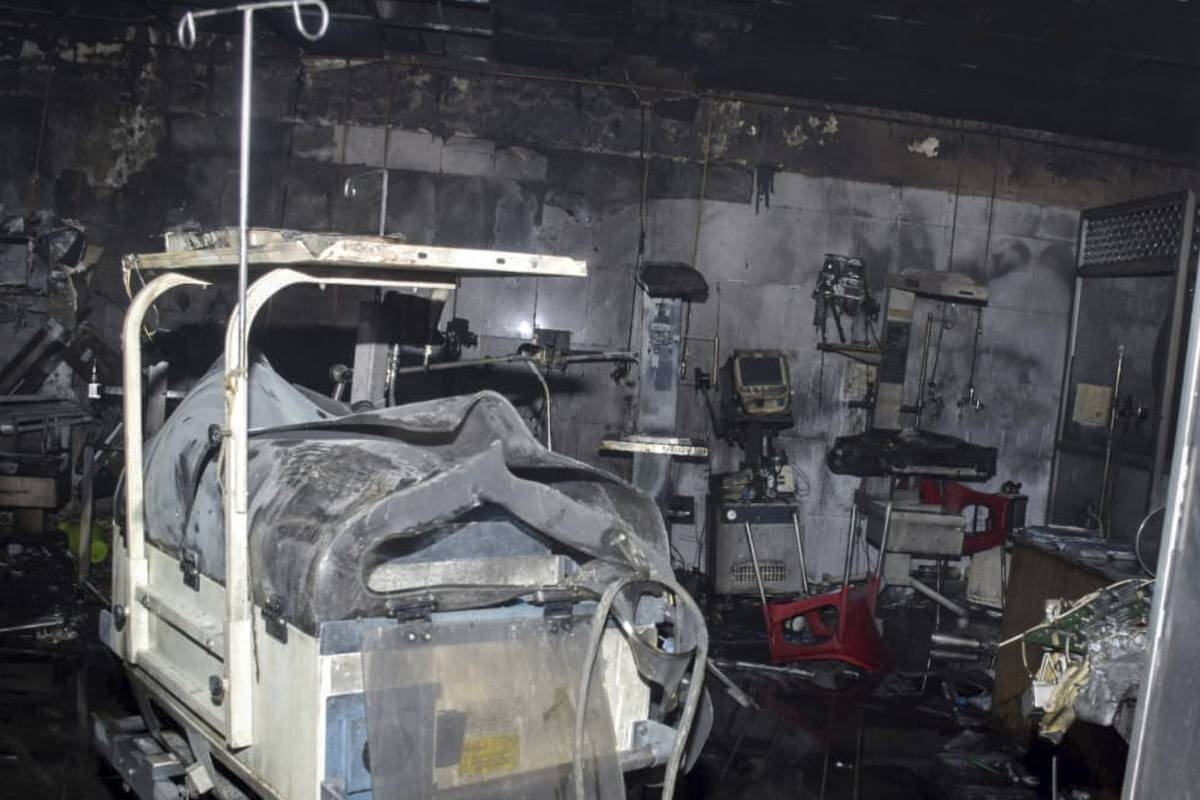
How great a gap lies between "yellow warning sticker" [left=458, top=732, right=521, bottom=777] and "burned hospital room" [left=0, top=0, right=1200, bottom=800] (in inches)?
56.4

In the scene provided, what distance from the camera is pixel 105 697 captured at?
4.76 meters

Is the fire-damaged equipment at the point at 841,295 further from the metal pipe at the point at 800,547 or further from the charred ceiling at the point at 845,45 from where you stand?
the metal pipe at the point at 800,547

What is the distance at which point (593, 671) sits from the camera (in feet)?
7.61

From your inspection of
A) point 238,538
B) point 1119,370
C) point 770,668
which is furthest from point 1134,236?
point 238,538

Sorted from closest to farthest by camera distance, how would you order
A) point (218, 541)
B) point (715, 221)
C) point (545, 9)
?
point (218, 541) < point (545, 9) < point (715, 221)

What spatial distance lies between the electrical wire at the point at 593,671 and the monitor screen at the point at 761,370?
445 cm

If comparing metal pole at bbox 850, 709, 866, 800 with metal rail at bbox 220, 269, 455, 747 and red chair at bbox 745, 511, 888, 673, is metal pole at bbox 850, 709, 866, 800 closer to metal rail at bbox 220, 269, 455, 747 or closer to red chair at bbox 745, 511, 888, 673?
red chair at bbox 745, 511, 888, 673

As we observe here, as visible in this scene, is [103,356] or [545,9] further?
[103,356]

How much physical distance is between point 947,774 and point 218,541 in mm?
3613

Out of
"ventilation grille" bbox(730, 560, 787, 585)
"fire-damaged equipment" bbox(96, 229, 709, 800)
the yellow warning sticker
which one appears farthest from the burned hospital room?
the yellow warning sticker

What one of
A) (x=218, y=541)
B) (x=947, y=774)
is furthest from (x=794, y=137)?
(x=218, y=541)

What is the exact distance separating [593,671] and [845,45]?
508 cm

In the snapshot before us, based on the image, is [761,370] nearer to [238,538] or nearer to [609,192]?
[609,192]

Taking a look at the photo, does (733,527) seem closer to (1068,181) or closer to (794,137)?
(794,137)
